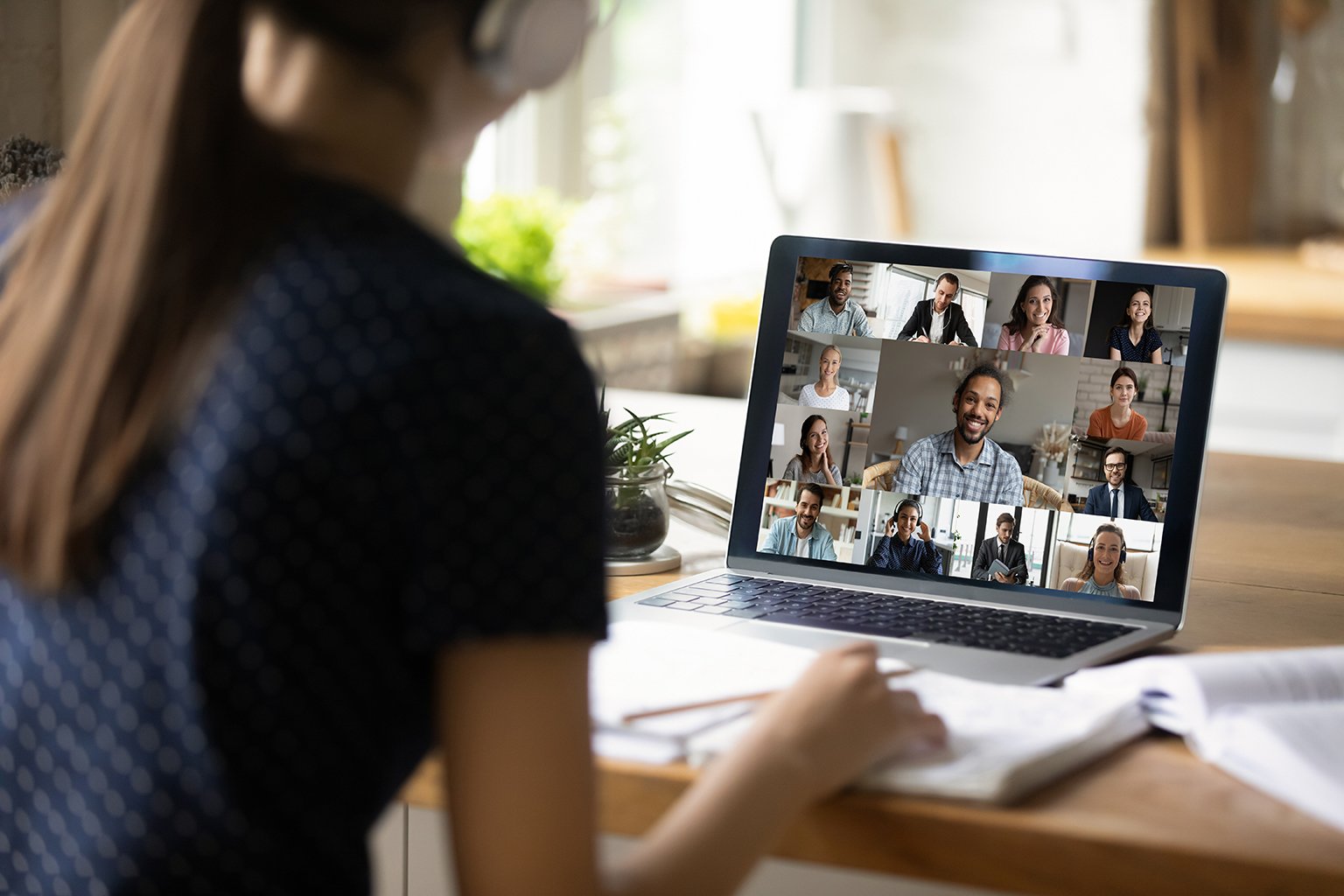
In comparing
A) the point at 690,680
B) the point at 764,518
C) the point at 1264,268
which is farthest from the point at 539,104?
the point at 690,680

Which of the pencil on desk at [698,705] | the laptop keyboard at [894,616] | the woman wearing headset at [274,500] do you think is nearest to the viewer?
the woman wearing headset at [274,500]

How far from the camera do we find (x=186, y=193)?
59 centimetres

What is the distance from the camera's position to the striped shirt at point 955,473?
43.8 inches

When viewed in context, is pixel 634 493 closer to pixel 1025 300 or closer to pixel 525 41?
pixel 1025 300

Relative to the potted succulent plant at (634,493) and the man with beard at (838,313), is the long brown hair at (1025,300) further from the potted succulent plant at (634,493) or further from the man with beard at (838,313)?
the potted succulent plant at (634,493)

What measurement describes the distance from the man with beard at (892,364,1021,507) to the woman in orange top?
7 cm

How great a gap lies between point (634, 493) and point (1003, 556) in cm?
30

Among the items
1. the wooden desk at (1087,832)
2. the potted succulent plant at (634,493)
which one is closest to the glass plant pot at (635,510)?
the potted succulent plant at (634,493)

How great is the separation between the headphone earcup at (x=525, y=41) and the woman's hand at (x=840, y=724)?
12.8 inches

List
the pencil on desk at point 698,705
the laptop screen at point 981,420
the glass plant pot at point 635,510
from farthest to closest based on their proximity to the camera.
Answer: the glass plant pot at point 635,510 < the laptop screen at point 981,420 < the pencil on desk at point 698,705

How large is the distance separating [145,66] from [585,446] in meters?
0.24

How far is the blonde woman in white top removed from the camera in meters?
1.17

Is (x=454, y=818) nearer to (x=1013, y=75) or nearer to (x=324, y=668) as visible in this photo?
(x=324, y=668)

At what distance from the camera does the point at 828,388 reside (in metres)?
1.17
